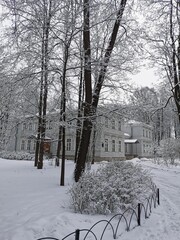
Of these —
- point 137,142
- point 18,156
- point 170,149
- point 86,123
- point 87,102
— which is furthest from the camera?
point 137,142

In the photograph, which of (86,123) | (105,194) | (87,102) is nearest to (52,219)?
(105,194)

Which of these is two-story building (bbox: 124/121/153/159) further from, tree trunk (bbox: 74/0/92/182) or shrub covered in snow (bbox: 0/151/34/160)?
tree trunk (bbox: 74/0/92/182)

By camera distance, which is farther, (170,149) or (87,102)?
(170,149)

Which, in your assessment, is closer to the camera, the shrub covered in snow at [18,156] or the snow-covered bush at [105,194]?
the snow-covered bush at [105,194]

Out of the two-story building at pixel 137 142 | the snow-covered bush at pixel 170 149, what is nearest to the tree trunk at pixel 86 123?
the snow-covered bush at pixel 170 149

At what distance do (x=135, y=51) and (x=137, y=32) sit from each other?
88 centimetres

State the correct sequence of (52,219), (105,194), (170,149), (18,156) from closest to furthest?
1. (52,219)
2. (105,194)
3. (170,149)
4. (18,156)

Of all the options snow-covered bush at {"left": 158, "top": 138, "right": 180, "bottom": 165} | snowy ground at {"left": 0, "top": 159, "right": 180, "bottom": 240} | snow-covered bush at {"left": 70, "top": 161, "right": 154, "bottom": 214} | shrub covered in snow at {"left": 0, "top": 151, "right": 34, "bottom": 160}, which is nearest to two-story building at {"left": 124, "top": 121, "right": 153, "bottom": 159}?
snow-covered bush at {"left": 158, "top": 138, "right": 180, "bottom": 165}

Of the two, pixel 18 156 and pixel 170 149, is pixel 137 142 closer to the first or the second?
pixel 170 149

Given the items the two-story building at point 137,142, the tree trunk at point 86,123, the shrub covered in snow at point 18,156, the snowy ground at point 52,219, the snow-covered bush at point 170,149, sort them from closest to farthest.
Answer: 1. the snowy ground at point 52,219
2. the tree trunk at point 86,123
3. the snow-covered bush at point 170,149
4. the shrub covered in snow at point 18,156
5. the two-story building at point 137,142

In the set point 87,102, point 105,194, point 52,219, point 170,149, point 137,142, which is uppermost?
point 87,102

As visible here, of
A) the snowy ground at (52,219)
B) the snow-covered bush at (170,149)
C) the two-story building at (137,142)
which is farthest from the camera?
the two-story building at (137,142)

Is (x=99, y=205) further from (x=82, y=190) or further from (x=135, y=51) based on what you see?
(x=135, y=51)

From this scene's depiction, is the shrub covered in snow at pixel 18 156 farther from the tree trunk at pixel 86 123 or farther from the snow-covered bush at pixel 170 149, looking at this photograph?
the tree trunk at pixel 86 123
